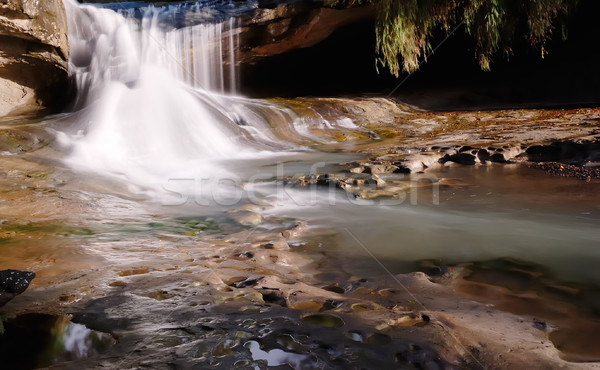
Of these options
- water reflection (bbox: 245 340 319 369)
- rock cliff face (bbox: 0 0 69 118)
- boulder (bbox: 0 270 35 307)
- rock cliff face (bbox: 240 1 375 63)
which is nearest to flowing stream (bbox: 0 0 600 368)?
water reflection (bbox: 245 340 319 369)

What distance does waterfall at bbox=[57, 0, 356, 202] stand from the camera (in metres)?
7.49

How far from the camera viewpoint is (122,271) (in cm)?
277

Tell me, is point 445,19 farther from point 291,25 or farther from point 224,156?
point 224,156

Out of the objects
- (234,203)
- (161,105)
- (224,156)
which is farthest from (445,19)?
(234,203)

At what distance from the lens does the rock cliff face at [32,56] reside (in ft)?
30.0

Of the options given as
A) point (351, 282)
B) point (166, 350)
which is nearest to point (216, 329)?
point (166, 350)

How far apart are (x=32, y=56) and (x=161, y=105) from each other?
3367mm

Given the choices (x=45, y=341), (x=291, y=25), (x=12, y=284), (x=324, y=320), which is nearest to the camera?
(x=45, y=341)

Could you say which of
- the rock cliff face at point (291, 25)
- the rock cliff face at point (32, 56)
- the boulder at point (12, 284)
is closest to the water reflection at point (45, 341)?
the boulder at point (12, 284)

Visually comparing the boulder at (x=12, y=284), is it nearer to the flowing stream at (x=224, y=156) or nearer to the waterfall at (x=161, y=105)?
the flowing stream at (x=224, y=156)

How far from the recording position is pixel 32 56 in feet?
33.0

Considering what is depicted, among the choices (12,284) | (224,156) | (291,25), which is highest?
(291,25)

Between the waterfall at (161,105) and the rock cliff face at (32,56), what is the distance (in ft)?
2.20

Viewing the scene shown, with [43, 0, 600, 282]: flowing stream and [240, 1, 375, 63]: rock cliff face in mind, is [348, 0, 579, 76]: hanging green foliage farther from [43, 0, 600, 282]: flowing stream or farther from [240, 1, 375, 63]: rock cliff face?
[240, 1, 375, 63]: rock cliff face
